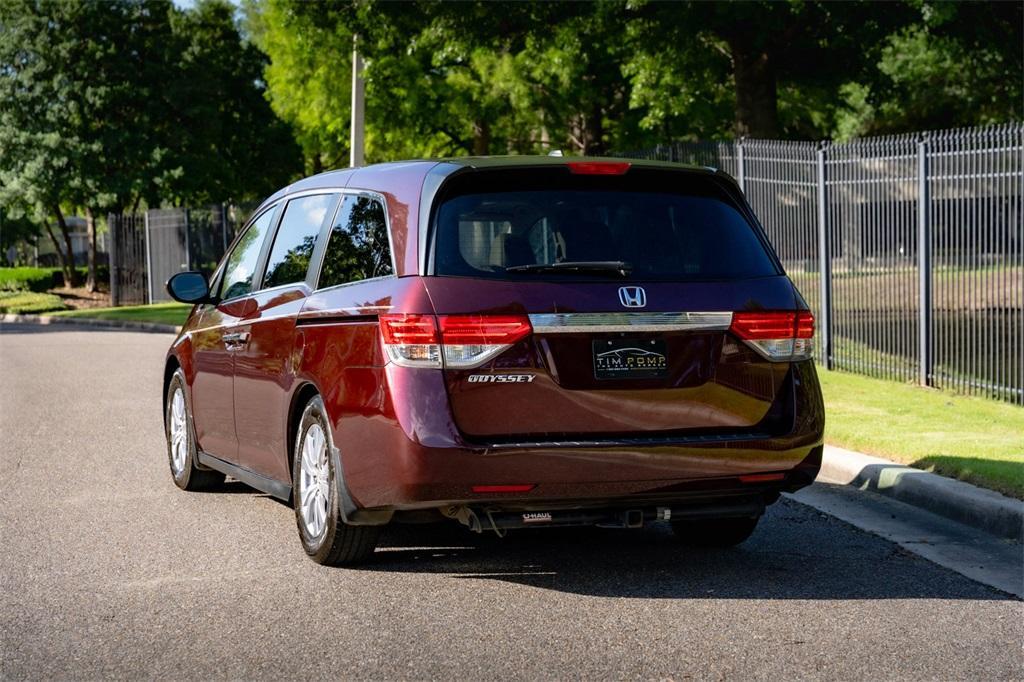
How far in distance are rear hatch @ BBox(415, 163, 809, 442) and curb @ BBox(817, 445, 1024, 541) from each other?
1.83 m

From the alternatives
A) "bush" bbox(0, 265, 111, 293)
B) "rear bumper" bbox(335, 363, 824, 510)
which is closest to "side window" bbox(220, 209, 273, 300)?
"rear bumper" bbox(335, 363, 824, 510)

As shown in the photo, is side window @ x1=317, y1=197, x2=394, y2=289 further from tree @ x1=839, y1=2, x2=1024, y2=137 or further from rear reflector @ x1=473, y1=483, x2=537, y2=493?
tree @ x1=839, y1=2, x2=1024, y2=137

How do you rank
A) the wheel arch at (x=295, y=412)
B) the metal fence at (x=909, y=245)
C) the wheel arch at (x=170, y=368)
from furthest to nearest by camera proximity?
the metal fence at (x=909, y=245) → the wheel arch at (x=170, y=368) → the wheel arch at (x=295, y=412)

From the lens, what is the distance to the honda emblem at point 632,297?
618 centimetres

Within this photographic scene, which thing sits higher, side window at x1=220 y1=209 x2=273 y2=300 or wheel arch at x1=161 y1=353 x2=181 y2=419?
side window at x1=220 y1=209 x2=273 y2=300

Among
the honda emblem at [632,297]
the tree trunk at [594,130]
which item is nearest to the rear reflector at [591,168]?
the honda emblem at [632,297]

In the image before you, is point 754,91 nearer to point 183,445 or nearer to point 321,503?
point 183,445

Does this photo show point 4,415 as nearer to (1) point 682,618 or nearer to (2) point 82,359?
(2) point 82,359

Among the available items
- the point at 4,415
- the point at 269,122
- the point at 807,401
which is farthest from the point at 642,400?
the point at 269,122

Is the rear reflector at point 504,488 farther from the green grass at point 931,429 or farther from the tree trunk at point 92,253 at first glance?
the tree trunk at point 92,253

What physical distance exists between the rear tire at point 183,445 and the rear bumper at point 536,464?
2886 millimetres

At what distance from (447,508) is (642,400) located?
0.92 m

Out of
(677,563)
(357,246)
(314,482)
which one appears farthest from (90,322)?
(677,563)

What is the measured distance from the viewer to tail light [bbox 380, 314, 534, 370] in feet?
19.7
